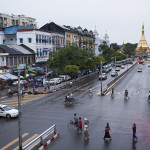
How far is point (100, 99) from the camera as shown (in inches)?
1278

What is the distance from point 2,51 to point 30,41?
1162cm

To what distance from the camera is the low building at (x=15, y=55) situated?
4684 cm

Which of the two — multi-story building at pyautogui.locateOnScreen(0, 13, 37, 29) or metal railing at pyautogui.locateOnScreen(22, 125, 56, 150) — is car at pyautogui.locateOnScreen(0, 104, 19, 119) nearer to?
metal railing at pyautogui.locateOnScreen(22, 125, 56, 150)

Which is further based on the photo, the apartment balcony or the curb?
the apartment balcony

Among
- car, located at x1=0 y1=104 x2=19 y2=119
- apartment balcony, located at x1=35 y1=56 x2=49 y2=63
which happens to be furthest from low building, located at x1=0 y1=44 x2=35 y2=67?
car, located at x1=0 y1=104 x2=19 y2=119

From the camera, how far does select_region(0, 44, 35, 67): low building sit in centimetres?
4684

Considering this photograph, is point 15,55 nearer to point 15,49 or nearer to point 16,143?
point 15,49

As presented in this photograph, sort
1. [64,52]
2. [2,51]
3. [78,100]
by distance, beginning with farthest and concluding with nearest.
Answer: [64,52] < [2,51] < [78,100]

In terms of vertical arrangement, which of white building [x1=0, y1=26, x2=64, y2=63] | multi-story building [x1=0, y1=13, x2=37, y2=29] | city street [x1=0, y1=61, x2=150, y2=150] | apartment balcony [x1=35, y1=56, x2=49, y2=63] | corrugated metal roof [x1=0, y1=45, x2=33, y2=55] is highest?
multi-story building [x1=0, y1=13, x2=37, y2=29]

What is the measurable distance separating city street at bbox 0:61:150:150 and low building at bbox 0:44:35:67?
62.7ft

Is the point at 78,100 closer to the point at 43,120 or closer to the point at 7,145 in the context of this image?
the point at 43,120

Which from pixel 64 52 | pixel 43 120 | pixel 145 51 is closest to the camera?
pixel 43 120

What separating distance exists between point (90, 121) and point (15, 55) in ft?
112

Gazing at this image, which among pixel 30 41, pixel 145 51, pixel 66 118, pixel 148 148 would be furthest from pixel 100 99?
pixel 145 51
